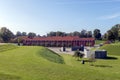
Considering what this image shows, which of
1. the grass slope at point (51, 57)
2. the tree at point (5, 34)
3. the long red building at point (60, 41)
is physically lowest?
the grass slope at point (51, 57)

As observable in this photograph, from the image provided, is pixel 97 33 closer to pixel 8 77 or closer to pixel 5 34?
pixel 5 34

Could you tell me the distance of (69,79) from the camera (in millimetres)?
21438

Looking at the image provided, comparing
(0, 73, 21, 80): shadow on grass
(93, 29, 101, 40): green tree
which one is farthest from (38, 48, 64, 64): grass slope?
(93, 29, 101, 40): green tree

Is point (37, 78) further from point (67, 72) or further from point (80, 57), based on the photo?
point (80, 57)

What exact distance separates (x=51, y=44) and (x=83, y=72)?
309 ft

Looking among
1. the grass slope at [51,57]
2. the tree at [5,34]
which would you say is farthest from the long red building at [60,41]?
the grass slope at [51,57]

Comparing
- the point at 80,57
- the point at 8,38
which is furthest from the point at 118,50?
the point at 8,38

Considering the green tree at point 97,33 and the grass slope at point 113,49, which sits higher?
the green tree at point 97,33

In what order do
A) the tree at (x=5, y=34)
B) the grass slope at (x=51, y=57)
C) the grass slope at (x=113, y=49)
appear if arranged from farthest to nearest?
the tree at (x=5, y=34) < the grass slope at (x=113, y=49) < the grass slope at (x=51, y=57)

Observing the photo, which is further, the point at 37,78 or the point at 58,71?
the point at 58,71

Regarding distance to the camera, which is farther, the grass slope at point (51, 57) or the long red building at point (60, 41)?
the long red building at point (60, 41)

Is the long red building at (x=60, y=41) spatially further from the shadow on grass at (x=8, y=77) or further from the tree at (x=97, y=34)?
the shadow on grass at (x=8, y=77)

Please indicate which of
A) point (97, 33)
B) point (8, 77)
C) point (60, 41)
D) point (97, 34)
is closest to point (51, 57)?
point (8, 77)

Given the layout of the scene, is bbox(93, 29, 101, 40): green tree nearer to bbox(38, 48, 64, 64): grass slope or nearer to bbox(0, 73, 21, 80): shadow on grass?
bbox(38, 48, 64, 64): grass slope
